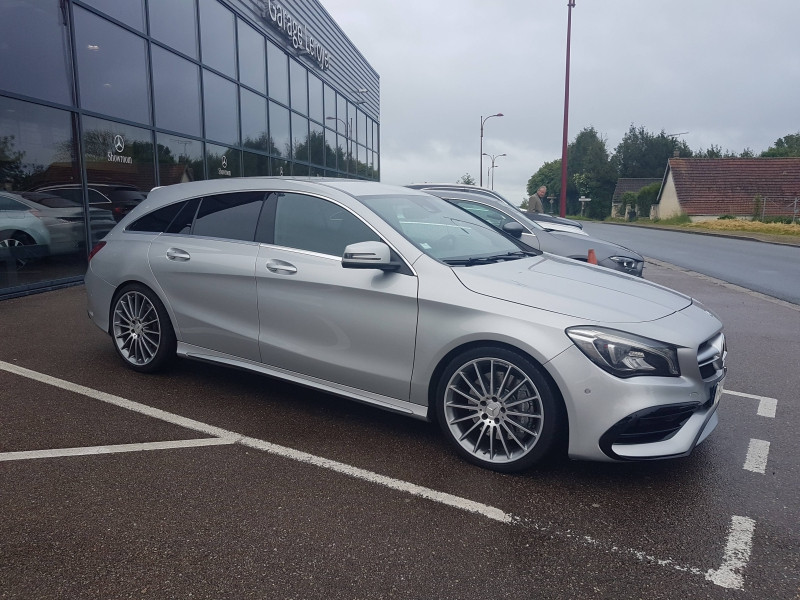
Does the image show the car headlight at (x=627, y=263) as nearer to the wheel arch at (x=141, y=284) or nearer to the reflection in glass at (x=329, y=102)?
the wheel arch at (x=141, y=284)

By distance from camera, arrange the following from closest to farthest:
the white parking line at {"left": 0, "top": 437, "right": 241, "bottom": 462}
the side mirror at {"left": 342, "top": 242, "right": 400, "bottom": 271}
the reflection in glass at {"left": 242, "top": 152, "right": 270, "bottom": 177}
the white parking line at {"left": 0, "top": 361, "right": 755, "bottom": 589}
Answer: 1. the white parking line at {"left": 0, "top": 361, "right": 755, "bottom": 589}
2. the white parking line at {"left": 0, "top": 437, "right": 241, "bottom": 462}
3. the side mirror at {"left": 342, "top": 242, "right": 400, "bottom": 271}
4. the reflection in glass at {"left": 242, "top": 152, "right": 270, "bottom": 177}

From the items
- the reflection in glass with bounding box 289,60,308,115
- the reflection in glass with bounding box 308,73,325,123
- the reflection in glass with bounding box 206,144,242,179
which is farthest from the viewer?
the reflection in glass with bounding box 308,73,325,123

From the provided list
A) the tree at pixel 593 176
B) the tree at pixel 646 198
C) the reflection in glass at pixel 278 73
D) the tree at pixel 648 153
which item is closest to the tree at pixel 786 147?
the tree at pixel 648 153

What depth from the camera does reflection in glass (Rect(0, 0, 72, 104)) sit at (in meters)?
8.88

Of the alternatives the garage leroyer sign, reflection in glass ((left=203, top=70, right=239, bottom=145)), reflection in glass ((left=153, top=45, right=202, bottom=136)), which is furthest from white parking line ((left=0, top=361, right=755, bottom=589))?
the garage leroyer sign

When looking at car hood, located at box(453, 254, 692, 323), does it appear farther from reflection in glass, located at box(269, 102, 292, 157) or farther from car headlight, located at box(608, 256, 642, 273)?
reflection in glass, located at box(269, 102, 292, 157)

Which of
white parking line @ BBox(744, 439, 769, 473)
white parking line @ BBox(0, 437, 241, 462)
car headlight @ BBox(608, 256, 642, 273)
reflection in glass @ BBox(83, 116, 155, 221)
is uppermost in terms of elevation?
reflection in glass @ BBox(83, 116, 155, 221)

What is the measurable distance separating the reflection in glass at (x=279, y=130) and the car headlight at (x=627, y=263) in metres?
11.9

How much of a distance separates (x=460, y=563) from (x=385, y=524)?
45 centimetres

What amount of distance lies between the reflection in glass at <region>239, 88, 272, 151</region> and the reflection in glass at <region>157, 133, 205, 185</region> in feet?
8.18

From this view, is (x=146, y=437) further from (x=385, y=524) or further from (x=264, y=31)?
(x=264, y=31)

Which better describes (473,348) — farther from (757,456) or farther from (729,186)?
(729,186)

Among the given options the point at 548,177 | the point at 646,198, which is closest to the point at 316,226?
the point at 646,198

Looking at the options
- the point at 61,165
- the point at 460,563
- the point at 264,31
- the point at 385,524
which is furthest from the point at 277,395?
the point at 264,31
